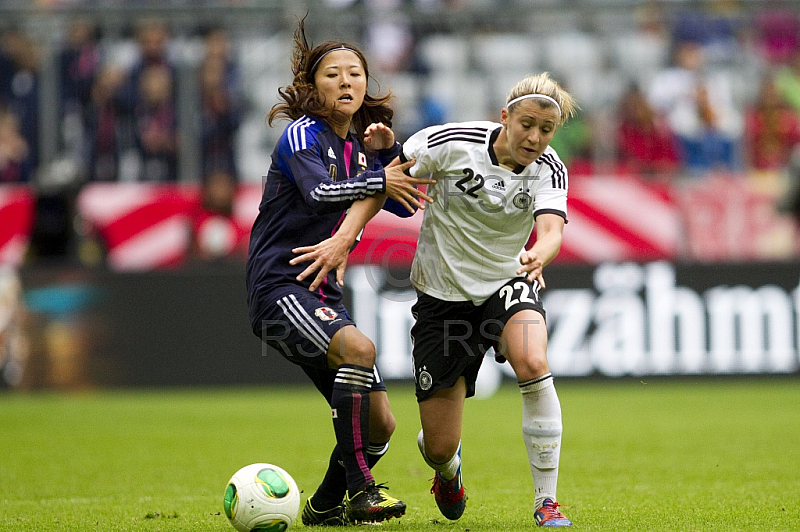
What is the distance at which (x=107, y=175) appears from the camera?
45.4 feet

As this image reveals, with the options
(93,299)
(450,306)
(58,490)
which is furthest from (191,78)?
(450,306)

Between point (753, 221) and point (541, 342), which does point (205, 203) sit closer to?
point (753, 221)

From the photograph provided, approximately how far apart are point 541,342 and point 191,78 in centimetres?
982

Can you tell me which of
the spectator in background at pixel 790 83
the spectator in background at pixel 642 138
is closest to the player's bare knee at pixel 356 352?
the spectator in background at pixel 642 138

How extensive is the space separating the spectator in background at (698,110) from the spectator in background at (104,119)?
6.84m

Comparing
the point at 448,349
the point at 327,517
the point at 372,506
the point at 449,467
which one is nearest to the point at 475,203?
the point at 448,349

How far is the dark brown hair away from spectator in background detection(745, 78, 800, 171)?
31.7 feet

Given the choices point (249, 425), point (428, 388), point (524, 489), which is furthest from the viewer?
point (249, 425)

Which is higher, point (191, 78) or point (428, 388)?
point (191, 78)

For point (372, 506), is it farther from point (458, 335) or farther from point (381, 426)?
point (458, 335)

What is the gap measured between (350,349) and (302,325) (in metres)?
0.26

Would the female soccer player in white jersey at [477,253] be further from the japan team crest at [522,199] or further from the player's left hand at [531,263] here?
the player's left hand at [531,263]

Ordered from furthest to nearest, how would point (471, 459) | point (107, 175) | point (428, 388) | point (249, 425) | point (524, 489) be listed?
A: point (107, 175), point (249, 425), point (471, 459), point (524, 489), point (428, 388)

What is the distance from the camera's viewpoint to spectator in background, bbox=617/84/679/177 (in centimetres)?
1445
